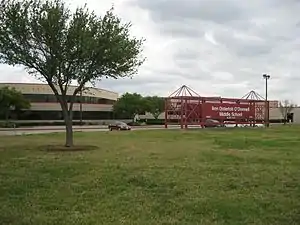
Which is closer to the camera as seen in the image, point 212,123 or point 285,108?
point 212,123

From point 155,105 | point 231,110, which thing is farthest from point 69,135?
point 155,105

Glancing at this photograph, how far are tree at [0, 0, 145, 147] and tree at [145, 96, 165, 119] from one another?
214ft

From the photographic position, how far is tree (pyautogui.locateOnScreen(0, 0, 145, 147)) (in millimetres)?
22422

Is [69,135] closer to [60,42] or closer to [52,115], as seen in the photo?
[60,42]

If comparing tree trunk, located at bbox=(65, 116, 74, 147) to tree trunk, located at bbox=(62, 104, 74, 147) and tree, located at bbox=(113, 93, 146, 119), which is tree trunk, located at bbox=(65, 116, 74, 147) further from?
tree, located at bbox=(113, 93, 146, 119)

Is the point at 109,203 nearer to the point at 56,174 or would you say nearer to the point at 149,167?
the point at 56,174

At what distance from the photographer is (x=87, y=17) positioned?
2306 cm

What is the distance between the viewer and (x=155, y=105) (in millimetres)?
91562

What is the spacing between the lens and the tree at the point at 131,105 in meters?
87.9

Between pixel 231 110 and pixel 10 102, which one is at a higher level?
pixel 10 102

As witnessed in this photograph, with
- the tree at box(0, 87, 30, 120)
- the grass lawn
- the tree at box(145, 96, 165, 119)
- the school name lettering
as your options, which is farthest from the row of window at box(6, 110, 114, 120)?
the grass lawn

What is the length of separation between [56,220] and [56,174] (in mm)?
5468

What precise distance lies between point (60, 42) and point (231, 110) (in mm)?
42681

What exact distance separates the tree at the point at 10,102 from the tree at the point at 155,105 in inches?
870
